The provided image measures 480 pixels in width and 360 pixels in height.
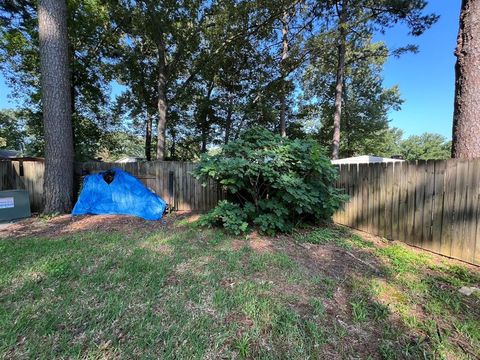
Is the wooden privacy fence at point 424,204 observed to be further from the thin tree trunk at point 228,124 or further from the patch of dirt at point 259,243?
the thin tree trunk at point 228,124

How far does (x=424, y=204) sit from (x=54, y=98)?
25.5 feet

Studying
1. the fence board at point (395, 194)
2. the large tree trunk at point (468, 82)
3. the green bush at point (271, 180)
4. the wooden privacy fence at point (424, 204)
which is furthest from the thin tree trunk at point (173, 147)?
the large tree trunk at point (468, 82)

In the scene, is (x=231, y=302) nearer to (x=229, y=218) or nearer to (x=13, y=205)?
(x=229, y=218)

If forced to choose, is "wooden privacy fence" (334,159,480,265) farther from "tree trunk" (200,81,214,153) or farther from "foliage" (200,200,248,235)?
"tree trunk" (200,81,214,153)

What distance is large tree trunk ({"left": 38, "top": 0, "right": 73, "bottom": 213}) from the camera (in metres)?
5.09

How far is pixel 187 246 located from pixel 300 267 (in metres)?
1.71

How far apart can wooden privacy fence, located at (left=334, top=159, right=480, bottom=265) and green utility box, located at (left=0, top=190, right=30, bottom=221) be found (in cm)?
746

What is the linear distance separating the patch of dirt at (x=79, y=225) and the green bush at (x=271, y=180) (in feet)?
4.22

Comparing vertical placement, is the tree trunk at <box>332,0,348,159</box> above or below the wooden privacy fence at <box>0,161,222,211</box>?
above

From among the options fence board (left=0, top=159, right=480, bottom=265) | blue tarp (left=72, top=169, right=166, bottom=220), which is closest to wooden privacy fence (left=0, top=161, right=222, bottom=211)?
fence board (left=0, top=159, right=480, bottom=265)

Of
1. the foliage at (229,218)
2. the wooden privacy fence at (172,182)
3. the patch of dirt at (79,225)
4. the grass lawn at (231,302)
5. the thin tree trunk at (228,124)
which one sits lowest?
the grass lawn at (231,302)

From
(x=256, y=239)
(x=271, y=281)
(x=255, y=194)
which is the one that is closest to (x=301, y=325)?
(x=271, y=281)

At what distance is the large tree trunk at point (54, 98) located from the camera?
16.7ft

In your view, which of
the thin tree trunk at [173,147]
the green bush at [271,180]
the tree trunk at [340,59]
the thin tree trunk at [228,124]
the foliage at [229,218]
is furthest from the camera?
the thin tree trunk at [173,147]
